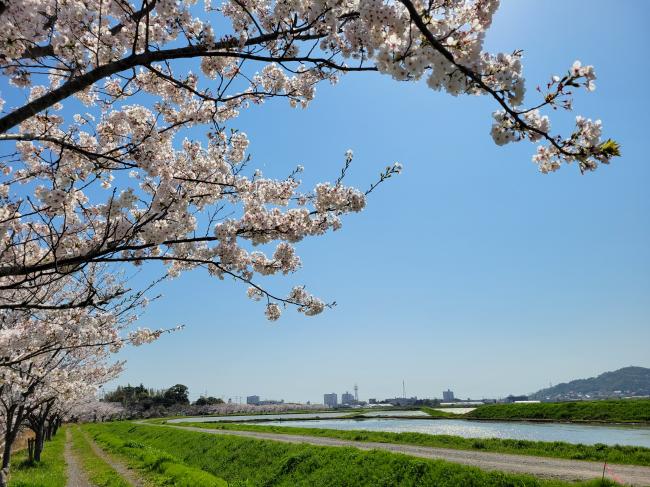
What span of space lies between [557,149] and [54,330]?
9961mm

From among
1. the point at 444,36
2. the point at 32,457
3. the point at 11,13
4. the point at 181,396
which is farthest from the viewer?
the point at 181,396

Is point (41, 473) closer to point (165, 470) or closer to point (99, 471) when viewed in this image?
point (99, 471)

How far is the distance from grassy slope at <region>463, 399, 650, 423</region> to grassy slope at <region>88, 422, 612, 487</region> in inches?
1053

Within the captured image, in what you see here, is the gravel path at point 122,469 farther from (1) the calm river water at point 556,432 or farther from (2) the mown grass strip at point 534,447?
(1) the calm river water at point 556,432

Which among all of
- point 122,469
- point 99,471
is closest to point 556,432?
point 122,469

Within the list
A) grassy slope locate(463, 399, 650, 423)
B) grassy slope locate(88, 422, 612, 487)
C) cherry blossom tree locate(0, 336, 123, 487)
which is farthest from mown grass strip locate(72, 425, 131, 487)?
grassy slope locate(463, 399, 650, 423)

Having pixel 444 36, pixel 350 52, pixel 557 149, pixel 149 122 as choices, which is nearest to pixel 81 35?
pixel 149 122

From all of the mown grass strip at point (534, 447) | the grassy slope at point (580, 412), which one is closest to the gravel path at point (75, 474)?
the mown grass strip at point (534, 447)

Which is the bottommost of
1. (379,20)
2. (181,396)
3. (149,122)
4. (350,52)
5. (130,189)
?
(181,396)

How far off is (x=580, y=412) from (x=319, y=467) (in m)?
31.2

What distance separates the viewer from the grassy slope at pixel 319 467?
13.3m

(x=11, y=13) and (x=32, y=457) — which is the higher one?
(x=11, y=13)

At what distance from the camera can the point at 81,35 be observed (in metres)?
4.78

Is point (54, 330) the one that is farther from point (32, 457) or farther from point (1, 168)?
point (32, 457)
